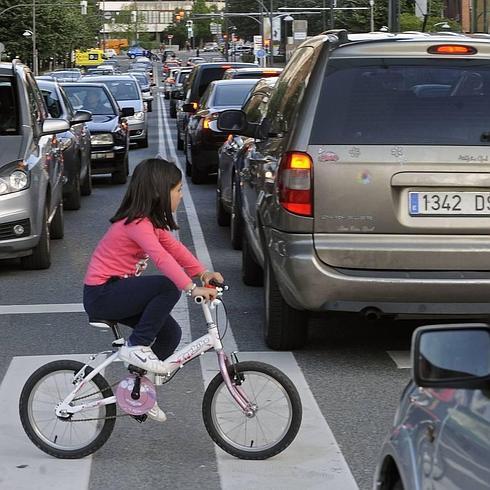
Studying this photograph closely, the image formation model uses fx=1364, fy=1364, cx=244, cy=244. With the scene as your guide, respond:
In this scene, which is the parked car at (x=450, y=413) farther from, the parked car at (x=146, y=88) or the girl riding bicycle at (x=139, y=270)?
the parked car at (x=146, y=88)

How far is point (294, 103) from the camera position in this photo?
803cm

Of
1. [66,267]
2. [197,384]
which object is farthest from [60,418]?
[66,267]

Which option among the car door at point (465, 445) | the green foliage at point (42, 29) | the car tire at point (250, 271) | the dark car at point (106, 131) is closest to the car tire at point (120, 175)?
the dark car at point (106, 131)

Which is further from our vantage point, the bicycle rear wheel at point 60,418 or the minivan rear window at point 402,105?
the minivan rear window at point 402,105

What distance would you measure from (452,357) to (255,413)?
304 centimetres

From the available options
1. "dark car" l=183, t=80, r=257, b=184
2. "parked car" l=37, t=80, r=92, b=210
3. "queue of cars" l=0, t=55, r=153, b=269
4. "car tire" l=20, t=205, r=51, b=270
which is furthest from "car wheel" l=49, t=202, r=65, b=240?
"dark car" l=183, t=80, r=257, b=184

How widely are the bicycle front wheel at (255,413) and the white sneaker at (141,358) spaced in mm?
265

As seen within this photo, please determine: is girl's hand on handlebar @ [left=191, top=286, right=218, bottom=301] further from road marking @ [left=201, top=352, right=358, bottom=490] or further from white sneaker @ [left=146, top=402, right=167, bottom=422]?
road marking @ [left=201, top=352, right=358, bottom=490]

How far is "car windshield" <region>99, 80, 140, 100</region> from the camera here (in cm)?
3303

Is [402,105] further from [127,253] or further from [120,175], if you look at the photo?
[120,175]

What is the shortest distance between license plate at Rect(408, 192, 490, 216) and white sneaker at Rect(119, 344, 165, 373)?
2.15 m

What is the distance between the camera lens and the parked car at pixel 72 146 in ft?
53.4

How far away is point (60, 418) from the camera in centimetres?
618

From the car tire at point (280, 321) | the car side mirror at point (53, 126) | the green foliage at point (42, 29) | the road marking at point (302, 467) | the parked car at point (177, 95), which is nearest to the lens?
the road marking at point (302, 467)
